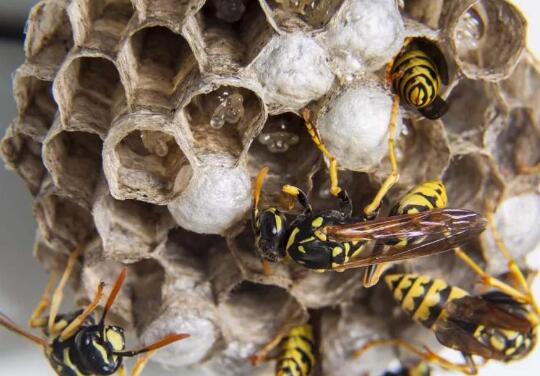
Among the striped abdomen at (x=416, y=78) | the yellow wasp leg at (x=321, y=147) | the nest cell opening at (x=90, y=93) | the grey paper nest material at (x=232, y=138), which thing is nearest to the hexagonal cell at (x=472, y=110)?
the grey paper nest material at (x=232, y=138)

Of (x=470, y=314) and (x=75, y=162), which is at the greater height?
(x=75, y=162)

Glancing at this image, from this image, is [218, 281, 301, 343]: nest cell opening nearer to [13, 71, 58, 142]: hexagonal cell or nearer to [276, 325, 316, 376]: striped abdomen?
[276, 325, 316, 376]: striped abdomen

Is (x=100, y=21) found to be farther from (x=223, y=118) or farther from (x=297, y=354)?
(x=297, y=354)

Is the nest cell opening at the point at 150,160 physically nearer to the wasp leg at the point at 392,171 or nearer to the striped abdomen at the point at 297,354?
the wasp leg at the point at 392,171

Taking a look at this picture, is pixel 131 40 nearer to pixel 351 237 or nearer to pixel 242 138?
pixel 242 138

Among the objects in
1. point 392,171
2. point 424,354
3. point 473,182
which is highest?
point 392,171

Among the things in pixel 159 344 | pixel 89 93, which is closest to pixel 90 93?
pixel 89 93
